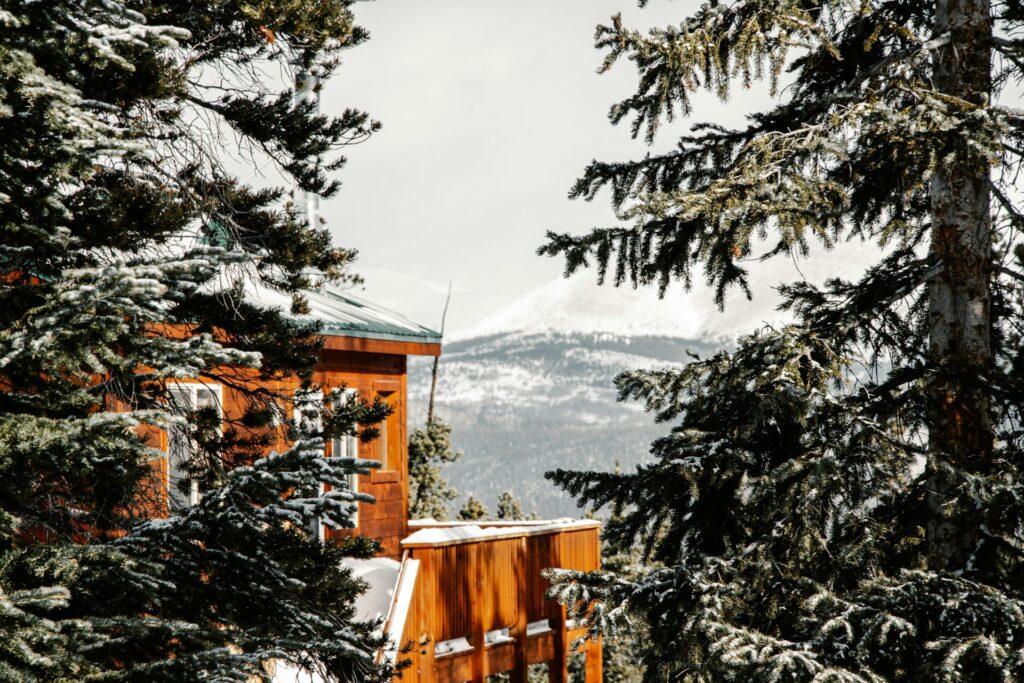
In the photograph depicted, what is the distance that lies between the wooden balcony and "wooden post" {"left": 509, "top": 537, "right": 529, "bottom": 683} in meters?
0.01

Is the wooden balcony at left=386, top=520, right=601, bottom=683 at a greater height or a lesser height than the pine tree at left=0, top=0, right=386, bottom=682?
lesser

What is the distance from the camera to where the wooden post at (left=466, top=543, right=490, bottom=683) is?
431 inches

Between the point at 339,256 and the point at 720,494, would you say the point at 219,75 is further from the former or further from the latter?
the point at 720,494

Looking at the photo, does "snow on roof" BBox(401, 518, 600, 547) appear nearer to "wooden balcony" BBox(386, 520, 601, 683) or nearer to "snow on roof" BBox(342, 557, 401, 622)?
"wooden balcony" BBox(386, 520, 601, 683)

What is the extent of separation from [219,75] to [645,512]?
4565mm

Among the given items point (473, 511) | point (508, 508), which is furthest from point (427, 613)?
point (508, 508)

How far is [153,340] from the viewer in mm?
4871

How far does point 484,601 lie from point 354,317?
4040mm

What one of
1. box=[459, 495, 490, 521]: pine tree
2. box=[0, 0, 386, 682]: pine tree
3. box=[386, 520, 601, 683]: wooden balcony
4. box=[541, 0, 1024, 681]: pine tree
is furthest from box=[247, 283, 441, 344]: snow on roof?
box=[459, 495, 490, 521]: pine tree

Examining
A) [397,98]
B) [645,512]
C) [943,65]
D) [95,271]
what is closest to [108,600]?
[95,271]

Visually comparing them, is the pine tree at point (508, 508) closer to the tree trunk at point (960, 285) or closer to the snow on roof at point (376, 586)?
the snow on roof at point (376, 586)

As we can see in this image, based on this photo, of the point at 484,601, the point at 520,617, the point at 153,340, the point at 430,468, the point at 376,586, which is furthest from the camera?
the point at 430,468

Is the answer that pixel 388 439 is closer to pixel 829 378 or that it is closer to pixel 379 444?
pixel 379 444

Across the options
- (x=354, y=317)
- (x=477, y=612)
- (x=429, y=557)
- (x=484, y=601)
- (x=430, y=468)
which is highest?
(x=354, y=317)
